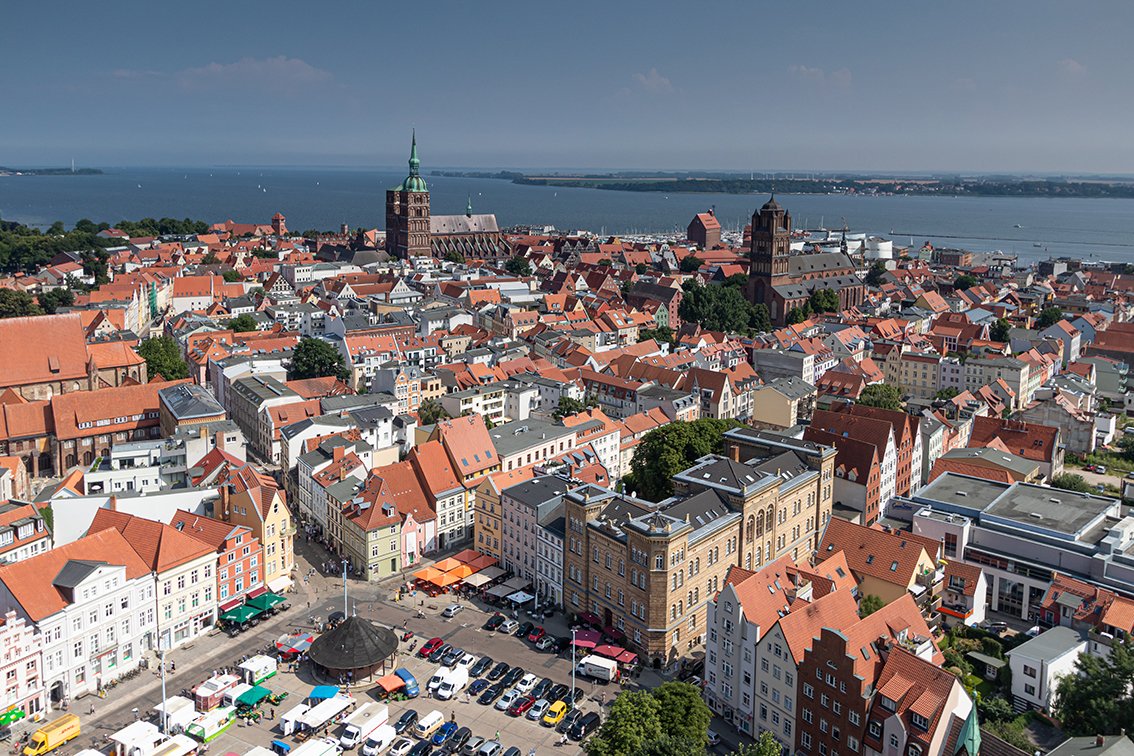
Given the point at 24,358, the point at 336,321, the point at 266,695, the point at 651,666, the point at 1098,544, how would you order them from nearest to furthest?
the point at 266,695 → the point at 651,666 → the point at 1098,544 → the point at 24,358 → the point at 336,321

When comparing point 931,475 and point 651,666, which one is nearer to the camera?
point 651,666

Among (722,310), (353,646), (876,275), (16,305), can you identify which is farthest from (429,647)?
(876,275)

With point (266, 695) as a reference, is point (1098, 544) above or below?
above

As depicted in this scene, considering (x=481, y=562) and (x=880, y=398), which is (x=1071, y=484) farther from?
(x=481, y=562)

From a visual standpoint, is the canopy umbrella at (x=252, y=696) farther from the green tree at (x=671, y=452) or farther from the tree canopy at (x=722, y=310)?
the tree canopy at (x=722, y=310)

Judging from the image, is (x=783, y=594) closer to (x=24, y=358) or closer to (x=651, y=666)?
(x=651, y=666)

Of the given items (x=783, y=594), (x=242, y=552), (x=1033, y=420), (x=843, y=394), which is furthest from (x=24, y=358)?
(x=1033, y=420)

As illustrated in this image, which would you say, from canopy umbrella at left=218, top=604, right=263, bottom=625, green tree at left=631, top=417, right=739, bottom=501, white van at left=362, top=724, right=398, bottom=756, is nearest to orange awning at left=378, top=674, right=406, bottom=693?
white van at left=362, top=724, right=398, bottom=756
